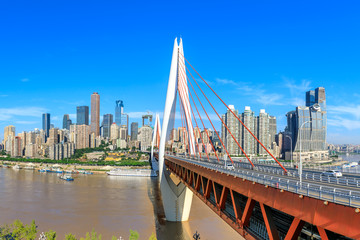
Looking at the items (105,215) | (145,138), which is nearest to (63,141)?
(145,138)

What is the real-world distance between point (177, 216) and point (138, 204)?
7140mm

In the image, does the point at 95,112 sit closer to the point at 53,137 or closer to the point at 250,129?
the point at 53,137

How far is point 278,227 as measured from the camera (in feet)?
26.2

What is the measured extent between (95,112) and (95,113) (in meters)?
0.89

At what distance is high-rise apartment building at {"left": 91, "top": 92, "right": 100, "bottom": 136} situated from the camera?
171 meters

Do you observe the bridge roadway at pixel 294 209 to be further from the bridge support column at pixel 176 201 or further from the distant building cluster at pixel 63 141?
the distant building cluster at pixel 63 141

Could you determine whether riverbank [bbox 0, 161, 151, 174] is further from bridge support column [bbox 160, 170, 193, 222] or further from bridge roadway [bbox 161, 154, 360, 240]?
bridge roadway [bbox 161, 154, 360, 240]

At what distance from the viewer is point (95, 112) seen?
598ft

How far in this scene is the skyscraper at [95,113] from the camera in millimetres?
170750

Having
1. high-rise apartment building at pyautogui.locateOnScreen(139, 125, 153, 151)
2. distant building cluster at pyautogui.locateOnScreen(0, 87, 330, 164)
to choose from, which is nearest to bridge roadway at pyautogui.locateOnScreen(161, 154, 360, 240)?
distant building cluster at pyautogui.locateOnScreen(0, 87, 330, 164)

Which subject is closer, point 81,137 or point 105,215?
point 105,215

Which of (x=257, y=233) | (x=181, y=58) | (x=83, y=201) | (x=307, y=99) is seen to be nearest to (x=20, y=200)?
(x=83, y=201)

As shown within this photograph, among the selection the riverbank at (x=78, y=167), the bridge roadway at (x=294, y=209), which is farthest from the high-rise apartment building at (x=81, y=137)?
the bridge roadway at (x=294, y=209)

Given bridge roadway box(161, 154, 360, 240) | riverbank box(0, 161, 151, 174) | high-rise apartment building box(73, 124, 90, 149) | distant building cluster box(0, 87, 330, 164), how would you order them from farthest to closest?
1. high-rise apartment building box(73, 124, 90, 149)
2. riverbank box(0, 161, 151, 174)
3. distant building cluster box(0, 87, 330, 164)
4. bridge roadway box(161, 154, 360, 240)
